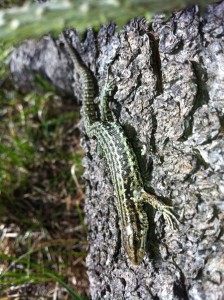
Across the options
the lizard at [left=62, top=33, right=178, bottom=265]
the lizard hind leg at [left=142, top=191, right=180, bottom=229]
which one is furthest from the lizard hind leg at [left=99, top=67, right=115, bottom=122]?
the lizard hind leg at [left=142, top=191, right=180, bottom=229]

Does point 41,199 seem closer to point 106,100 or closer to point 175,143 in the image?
point 106,100

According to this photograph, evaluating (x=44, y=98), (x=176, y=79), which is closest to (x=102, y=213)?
(x=176, y=79)

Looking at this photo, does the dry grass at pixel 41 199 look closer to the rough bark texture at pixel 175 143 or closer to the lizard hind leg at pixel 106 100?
the rough bark texture at pixel 175 143

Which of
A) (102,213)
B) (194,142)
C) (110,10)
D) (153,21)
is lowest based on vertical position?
(102,213)

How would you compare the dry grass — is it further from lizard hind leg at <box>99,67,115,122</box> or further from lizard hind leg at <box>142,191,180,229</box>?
lizard hind leg at <box>142,191,180,229</box>

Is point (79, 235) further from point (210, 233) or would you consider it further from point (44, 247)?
point (210, 233)

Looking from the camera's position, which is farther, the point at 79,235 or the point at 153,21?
the point at 79,235

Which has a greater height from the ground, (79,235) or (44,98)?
(44,98)

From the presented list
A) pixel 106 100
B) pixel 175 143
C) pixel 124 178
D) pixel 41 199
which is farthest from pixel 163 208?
pixel 41 199
